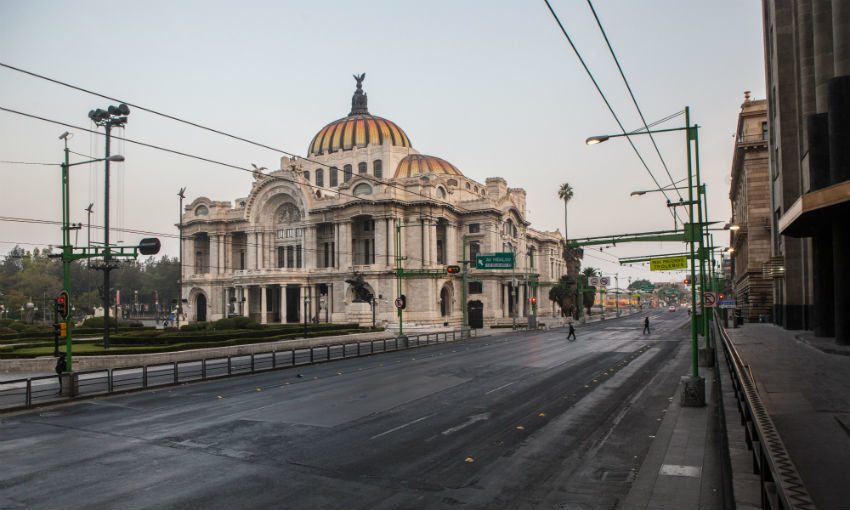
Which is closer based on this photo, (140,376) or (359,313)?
(140,376)

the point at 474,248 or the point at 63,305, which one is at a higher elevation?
the point at 474,248

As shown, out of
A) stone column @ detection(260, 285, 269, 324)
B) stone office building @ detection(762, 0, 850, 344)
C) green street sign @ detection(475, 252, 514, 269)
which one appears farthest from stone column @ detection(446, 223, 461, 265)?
stone office building @ detection(762, 0, 850, 344)

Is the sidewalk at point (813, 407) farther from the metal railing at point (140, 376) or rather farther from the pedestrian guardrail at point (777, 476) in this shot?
the metal railing at point (140, 376)

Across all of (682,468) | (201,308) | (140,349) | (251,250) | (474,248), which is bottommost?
(682,468)

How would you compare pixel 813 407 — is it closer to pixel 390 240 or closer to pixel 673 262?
pixel 673 262

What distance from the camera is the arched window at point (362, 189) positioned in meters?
74.3

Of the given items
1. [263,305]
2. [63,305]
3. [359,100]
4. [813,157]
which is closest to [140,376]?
[63,305]

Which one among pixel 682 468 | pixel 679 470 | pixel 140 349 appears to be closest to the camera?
pixel 679 470

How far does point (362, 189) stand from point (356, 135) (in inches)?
734

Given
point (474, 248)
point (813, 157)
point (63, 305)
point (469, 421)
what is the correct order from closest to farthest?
point (469, 421) < point (813, 157) < point (63, 305) < point (474, 248)

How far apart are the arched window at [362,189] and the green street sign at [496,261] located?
26.3 metres

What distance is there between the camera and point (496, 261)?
51.4m

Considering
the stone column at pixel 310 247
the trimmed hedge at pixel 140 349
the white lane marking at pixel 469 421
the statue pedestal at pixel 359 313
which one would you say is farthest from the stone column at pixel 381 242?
the white lane marking at pixel 469 421

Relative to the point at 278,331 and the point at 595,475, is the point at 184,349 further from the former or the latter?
the point at 595,475
